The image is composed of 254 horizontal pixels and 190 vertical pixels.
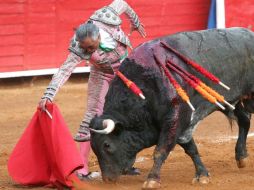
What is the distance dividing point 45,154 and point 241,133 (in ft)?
5.30

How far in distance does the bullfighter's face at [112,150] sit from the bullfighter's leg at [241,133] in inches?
44.9

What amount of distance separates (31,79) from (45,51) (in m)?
0.42

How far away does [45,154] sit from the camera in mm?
5836

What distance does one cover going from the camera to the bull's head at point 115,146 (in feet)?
18.0

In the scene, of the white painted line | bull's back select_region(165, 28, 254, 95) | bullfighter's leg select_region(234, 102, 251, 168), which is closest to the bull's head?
bull's back select_region(165, 28, 254, 95)

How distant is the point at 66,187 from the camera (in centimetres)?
562

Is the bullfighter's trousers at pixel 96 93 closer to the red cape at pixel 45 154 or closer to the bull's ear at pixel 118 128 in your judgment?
the red cape at pixel 45 154

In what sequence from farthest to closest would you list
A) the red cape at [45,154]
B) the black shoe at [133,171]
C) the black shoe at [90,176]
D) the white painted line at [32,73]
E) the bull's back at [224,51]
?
1. the white painted line at [32,73]
2. the black shoe at [133,171]
3. the black shoe at [90,176]
4. the bull's back at [224,51]
5. the red cape at [45,154]

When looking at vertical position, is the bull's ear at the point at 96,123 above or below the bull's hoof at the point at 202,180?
above

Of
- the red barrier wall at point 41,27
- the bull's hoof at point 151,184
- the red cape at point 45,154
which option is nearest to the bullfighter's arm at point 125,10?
the red cape at point 45,154

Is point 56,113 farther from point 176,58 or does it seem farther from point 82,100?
point 82,100

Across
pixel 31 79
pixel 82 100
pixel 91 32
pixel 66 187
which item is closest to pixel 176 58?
pixel 91 32

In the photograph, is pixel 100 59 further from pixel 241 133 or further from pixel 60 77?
pixel 241 133

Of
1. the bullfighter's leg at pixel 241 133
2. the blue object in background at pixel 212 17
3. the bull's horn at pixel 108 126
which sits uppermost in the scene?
the bull's horn at pixel 108 126
